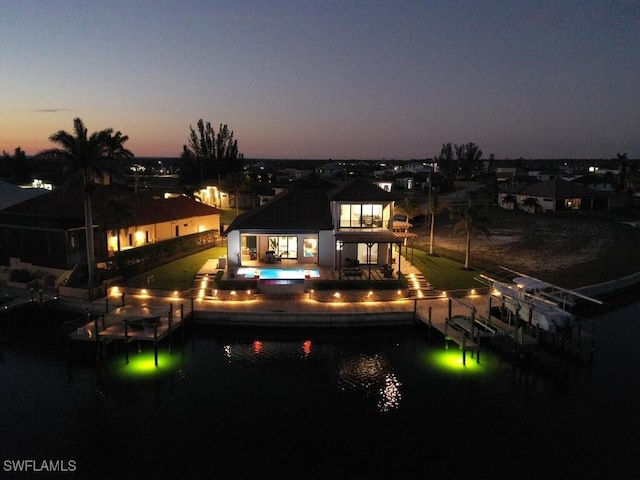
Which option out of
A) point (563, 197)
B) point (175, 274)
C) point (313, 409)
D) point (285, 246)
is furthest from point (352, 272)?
point (563, 197)

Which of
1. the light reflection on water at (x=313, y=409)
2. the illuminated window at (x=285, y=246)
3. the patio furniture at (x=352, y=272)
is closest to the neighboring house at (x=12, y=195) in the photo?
the light reflection on water at (x=313, y=409)

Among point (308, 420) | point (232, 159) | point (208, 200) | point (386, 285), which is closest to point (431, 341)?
point (386, 285)

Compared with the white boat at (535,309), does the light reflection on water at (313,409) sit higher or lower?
lower

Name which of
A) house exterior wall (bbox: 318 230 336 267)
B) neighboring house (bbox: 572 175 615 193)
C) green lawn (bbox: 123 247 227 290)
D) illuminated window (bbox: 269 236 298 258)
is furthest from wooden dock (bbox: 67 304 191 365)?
neighboring house (bbox: 572 175 615 193)

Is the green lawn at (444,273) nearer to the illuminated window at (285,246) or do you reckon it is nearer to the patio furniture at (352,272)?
the patio furniture at (352,272)

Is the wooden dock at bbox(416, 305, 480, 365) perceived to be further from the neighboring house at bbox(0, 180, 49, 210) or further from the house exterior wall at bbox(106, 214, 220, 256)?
the neighboring house at bbox(0, 180, 49, 210)

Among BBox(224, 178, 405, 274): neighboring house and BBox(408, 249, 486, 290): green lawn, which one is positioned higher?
BBox(224, 178, 405, 274): neighboring house
